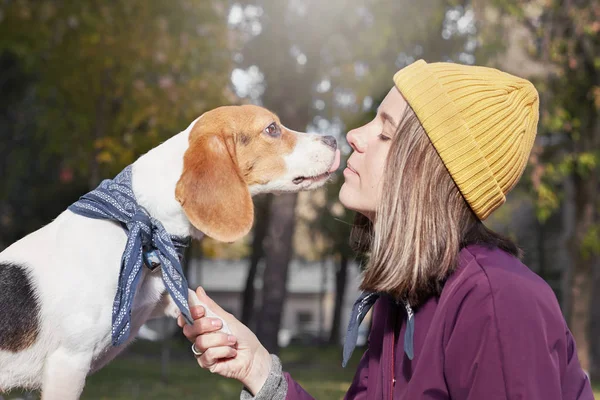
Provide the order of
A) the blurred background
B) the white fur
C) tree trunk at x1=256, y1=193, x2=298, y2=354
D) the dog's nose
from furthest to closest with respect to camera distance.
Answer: tree trunk at x1=256, y1=193, x2=298, y2=354 < the blurred background < the dog's nose < the white fur

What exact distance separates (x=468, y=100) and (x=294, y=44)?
424 inches

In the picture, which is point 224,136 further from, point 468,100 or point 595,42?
point 595,42

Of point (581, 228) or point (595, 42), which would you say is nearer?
point (595, 42)

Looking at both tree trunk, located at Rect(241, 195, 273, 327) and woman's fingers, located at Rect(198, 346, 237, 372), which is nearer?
woman's fingers, located at Rect(198, 346, 237, 372)

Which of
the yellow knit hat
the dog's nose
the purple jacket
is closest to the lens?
the purple jacket

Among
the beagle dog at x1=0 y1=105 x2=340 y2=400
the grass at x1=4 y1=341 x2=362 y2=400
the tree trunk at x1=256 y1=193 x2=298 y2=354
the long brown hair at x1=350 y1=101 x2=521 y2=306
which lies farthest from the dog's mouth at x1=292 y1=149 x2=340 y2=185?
the tree trunk at x1=256 y1=193 x2=298 y2=354

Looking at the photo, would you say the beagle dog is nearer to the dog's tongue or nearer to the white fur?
the white fur

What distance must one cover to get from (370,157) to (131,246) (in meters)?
1.05

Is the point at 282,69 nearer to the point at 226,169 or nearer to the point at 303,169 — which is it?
the point at 303,169

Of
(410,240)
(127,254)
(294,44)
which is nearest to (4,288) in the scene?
(127,254)

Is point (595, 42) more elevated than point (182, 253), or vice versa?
point (182, 253)

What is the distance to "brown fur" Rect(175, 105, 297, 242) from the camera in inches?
127

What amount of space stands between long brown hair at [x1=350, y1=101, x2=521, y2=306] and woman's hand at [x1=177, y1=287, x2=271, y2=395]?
0.71 metres

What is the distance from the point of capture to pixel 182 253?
11.4 ft
